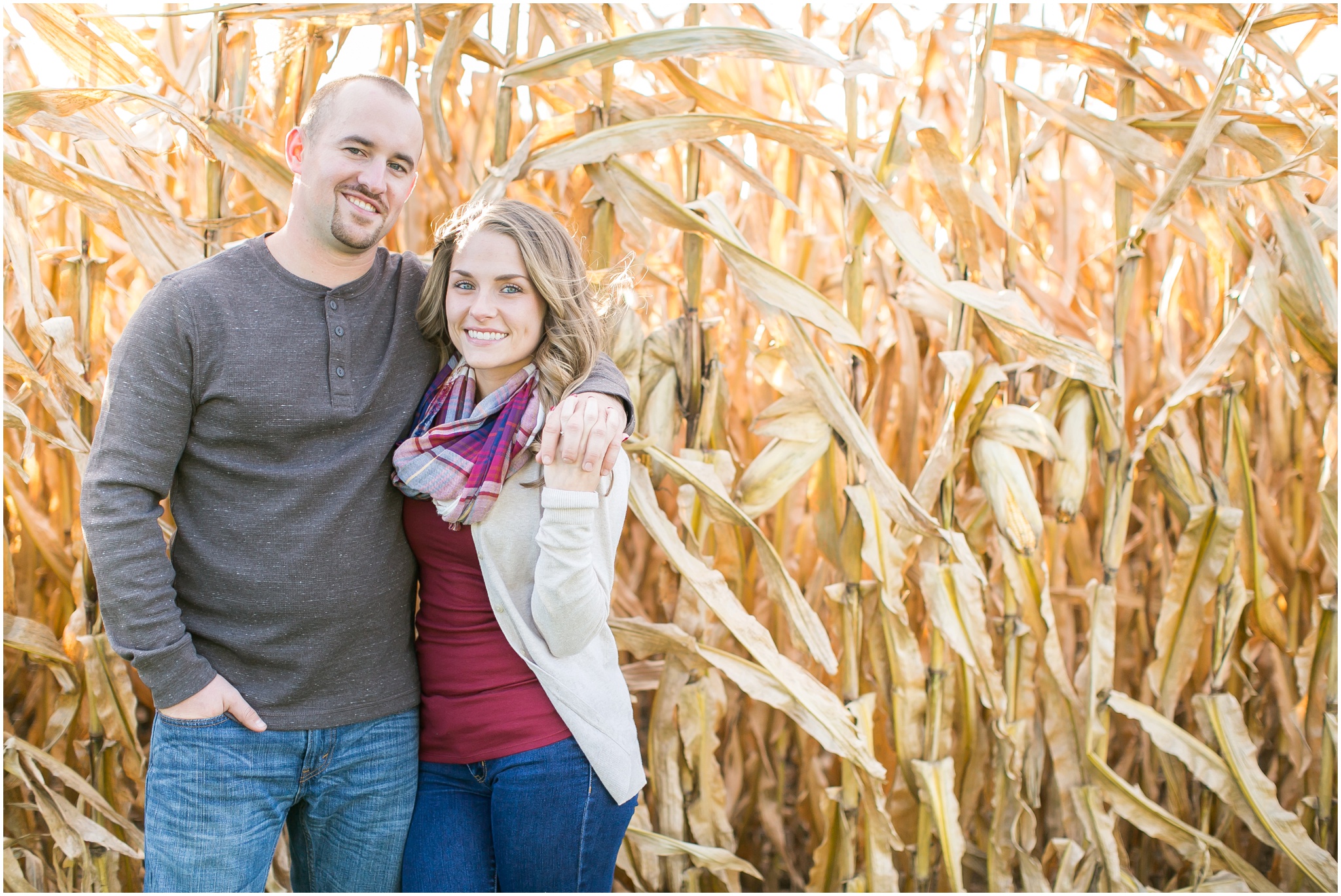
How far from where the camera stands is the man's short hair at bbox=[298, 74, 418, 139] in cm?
117

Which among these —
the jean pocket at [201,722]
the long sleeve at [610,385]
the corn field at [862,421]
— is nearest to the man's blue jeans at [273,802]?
the jean pocket at [201,722]

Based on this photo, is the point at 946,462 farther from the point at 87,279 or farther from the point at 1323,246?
the point at 87,279

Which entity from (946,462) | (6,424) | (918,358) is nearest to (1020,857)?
(946,462)

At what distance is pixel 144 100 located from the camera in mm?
1201

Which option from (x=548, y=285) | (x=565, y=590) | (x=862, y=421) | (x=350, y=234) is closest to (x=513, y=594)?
(x=565, y=590)

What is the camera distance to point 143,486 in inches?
42.8

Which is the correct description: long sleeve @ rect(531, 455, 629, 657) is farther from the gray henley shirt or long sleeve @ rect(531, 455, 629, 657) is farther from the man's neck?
the man's neck

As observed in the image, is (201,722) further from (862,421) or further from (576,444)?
(862,421)

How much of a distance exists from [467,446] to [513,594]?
202mm

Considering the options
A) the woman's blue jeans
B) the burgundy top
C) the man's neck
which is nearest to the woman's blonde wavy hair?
the man's neck

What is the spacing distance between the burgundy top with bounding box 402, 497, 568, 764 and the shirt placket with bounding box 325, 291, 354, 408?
17 cm

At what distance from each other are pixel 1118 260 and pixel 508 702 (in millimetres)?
1209

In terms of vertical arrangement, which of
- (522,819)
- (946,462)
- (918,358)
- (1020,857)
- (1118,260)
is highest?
(1118,260)

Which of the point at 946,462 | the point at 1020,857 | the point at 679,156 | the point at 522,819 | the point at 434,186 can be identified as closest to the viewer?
the point at 522,819
